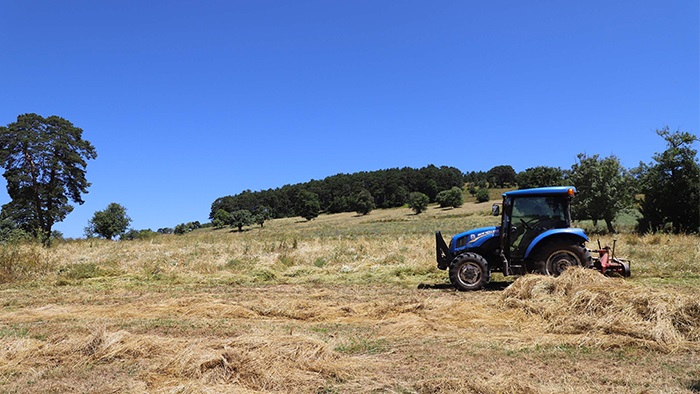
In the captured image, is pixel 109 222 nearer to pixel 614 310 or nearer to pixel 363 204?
pixel 363 204

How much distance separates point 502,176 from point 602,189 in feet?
280

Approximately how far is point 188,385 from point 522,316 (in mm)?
5094

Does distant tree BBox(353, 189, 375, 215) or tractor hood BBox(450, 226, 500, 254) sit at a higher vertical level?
distant tree BBox(353, 189, 375, 215)

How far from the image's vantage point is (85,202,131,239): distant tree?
55.7m

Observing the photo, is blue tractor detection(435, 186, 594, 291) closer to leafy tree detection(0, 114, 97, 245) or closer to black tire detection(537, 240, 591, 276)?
black tire detection(537, 240, 591, 276)

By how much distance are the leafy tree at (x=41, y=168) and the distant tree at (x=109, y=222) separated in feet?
57.7

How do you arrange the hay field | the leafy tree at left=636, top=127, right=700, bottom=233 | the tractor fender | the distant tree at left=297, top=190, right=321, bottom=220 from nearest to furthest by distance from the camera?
the hay field, the tractor fender, the leafy tree at left=636, top=127, right=700, bottom=233, the distant tree at left=297, top=190, right=321, bottom=220

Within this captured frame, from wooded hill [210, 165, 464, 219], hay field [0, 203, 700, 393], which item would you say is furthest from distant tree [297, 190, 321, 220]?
hay field [0, 203, 700, 393]

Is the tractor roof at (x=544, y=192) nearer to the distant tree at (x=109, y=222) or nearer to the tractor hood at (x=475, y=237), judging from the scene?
the tractor hood at (x=475, y=237)

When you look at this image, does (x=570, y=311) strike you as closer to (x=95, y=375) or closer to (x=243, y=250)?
(x=95, y=375)

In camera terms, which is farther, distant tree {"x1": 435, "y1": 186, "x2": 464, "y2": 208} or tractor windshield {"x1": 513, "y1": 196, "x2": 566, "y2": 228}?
distant tree {"x1": 435, "y1": 186, "x2": 464, "y2": 208}

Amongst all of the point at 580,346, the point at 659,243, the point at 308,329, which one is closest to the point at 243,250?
the point at 308,329

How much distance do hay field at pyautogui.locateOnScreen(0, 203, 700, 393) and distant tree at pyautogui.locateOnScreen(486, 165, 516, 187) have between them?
103150 millimetres

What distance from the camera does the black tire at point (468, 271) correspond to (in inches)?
390
